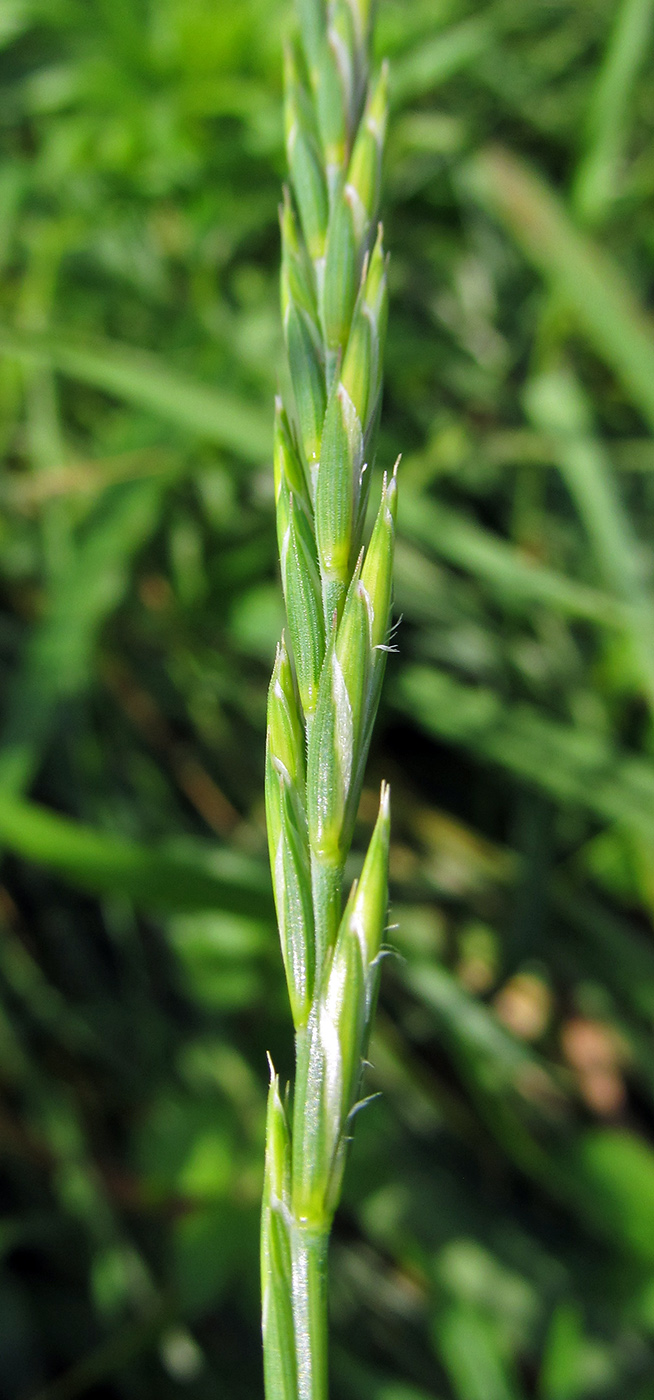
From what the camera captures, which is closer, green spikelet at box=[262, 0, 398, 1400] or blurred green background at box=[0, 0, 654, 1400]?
green spikelet at box=[262, 0, 398, 1400]

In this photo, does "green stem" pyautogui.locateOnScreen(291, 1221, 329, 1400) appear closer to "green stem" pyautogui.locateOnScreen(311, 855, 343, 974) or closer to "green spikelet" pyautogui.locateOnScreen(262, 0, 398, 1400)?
"green spikelet" pyautogui.locateOnScreen(262, 0, 398, 1400)

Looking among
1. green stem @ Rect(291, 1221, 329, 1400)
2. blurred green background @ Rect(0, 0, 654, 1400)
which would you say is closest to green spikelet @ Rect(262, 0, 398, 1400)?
green stem @ Rect(291, 1221, 329, 1400)

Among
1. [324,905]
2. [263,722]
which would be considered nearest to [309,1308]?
[324,905]

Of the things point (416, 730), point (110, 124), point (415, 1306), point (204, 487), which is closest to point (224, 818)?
point (416, 730)

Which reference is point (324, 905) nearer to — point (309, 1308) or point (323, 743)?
point (323, 743)

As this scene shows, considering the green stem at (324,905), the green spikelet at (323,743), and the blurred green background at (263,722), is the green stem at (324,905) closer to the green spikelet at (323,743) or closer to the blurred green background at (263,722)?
the green spikelet at (323,743)

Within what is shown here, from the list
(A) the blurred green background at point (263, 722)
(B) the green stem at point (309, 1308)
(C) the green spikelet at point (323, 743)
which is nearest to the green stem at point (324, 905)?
(C) the green spikelet at point (323, 743)

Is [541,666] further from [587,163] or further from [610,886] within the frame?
[587,163]

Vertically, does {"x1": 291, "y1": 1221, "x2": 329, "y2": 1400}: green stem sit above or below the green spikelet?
below
